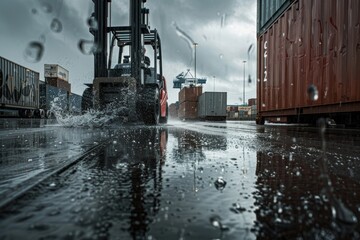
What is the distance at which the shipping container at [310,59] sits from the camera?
22.1 feet

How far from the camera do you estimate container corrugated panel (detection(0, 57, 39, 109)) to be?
56.8 feet

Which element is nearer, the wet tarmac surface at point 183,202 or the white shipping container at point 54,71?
the wet tarmac surface at point 183,202

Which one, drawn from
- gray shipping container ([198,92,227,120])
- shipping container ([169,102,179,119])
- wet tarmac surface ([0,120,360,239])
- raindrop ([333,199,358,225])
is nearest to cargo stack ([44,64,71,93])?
gray shipping container ([198,92,227,120])

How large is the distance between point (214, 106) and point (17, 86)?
16.2 metres

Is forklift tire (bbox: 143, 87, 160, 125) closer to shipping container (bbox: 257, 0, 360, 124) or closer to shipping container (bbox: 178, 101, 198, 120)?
shipping container (bbox: 257, 0, 360, 124)

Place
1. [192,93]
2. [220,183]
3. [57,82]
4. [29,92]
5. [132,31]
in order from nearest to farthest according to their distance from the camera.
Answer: [220,183] → [132,31] → [29,92] → [57,82] → [192,93]

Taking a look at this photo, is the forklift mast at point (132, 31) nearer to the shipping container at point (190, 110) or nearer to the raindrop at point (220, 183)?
the raindrop at point (220, 183)

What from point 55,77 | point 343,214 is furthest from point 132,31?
point 55,77

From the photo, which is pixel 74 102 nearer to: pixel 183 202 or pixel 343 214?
pixel 183 202

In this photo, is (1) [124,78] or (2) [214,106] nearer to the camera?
(1) [124,78]

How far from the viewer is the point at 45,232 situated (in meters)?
1.02

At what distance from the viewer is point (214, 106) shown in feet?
94.9

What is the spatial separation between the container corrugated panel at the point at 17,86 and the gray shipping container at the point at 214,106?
14066mm

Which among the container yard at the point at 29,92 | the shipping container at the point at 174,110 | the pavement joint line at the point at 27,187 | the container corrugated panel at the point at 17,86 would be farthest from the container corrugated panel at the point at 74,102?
the pavement joint line at the point at 27,187
